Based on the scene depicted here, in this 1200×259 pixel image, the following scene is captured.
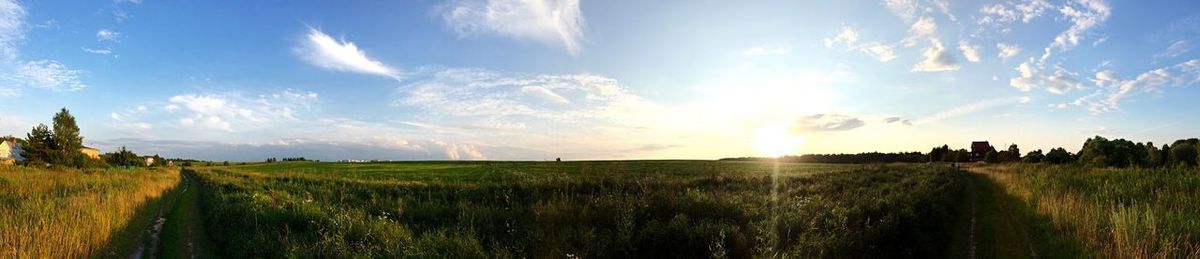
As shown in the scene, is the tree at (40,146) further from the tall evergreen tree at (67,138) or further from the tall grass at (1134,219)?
the tall grass at (1134,219)

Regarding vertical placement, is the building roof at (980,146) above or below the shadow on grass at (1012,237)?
above

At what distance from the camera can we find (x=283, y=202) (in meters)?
16.1

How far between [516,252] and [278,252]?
4081 millimetres

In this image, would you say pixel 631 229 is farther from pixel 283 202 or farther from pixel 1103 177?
pixel 1103 177

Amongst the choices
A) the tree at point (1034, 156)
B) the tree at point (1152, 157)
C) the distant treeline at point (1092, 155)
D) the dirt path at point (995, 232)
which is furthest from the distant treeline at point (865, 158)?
the dirt path at point (995, 232)

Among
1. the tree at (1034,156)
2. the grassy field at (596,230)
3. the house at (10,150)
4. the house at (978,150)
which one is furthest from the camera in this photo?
the house at (978,150)

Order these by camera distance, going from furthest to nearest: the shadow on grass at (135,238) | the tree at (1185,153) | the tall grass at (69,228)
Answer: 1. the tree at (1185,153)
2. the shadow on grass at (135,238)
3. the tall grass at (69,228)

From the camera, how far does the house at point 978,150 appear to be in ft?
404

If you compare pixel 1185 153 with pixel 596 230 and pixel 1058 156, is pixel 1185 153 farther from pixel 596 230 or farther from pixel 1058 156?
pixel 596 230

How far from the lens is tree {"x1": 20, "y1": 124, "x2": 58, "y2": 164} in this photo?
6079cm

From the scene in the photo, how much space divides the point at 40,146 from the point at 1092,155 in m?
118

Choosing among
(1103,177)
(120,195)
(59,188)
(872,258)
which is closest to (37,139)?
(59,188)

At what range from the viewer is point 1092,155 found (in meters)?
59.0

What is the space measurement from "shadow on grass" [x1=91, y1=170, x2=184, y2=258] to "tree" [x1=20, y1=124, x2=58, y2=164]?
211ft
